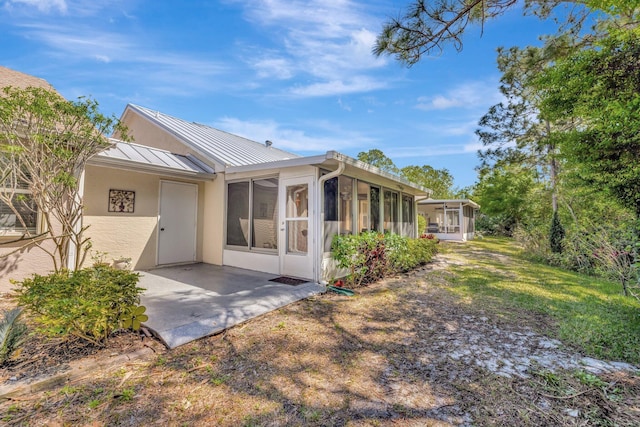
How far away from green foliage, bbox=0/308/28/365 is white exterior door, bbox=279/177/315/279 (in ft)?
13.7

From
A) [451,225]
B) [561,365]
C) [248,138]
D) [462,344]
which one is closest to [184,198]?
[248,138]

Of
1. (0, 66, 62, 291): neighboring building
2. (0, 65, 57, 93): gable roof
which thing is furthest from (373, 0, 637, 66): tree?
(0, 65, 57, 93): gable roof

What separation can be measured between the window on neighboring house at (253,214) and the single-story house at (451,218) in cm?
1485

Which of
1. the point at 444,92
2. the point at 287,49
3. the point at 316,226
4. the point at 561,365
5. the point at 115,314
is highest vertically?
the point at 287,49

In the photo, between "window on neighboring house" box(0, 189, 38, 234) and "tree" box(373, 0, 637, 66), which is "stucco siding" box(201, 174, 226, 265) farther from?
"tree" box(373, 0, 637, 66)

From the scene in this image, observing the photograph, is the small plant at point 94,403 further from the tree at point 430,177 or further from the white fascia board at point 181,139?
the tree at point 430,177

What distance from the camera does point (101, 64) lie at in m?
7.05

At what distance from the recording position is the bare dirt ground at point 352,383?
6.68ft

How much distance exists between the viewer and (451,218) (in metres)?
20.0

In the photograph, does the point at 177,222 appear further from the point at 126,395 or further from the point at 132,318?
the point at 126,395

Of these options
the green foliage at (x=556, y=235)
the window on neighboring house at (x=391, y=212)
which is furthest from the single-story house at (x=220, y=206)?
the green foliage at (x=556, y=235)

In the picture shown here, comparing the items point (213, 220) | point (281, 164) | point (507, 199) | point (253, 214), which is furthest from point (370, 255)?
point (507, 199)

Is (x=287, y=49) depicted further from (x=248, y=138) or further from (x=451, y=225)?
(x=451, y=225)

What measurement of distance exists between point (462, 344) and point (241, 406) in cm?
258
